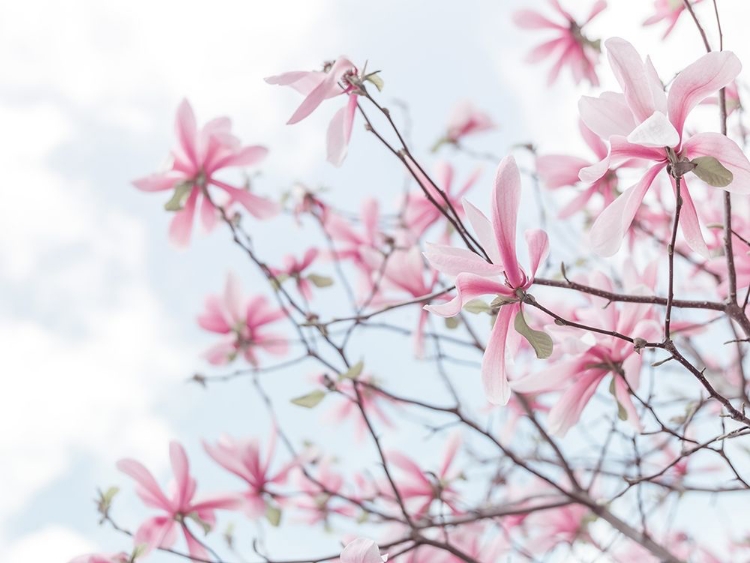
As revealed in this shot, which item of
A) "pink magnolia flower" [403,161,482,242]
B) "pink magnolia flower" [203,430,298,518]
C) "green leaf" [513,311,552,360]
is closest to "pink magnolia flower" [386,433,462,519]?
"pink magnolia flower" [203,430,298,518]

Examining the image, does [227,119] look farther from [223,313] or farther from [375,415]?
[375,415]

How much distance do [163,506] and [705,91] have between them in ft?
4.30


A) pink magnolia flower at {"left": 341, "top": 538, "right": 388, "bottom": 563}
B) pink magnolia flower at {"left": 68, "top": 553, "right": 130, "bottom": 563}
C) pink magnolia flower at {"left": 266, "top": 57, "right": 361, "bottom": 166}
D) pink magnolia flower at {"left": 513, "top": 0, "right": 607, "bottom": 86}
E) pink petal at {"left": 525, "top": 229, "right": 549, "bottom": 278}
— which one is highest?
pink magnolia flower at {"left": 513, "top": 0, "right": 607, "bottom": 86}

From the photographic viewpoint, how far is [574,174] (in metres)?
1.41

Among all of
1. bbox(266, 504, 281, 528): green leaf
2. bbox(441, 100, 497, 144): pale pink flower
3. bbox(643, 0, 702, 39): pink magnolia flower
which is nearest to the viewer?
bbox(643, 0, 702, 39): pink magnolia flower

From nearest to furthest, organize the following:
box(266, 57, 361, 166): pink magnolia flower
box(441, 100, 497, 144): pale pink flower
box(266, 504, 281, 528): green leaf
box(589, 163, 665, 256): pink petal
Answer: box(589, 163, 665, 256): pink petal
box(266, 57, 361, 166): pink magnolia flower
box(266, 504, 281, 528): green leaf
box(441, 100, 497, 144): pale pink flower

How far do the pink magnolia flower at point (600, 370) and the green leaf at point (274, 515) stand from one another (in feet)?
2.69

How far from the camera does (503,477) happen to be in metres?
2.37

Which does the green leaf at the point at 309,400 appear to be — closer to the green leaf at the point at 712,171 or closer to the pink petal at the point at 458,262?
Result: the pink petal at the point at 458,262

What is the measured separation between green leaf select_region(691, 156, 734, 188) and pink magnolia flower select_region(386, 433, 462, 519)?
1.11 m

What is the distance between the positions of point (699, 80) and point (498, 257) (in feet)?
1.02

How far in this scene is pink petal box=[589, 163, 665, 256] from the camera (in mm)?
868

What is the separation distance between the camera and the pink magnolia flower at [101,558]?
132 centimetres

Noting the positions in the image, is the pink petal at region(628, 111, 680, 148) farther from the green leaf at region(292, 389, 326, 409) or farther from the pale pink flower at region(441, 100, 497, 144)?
the pale pink flower at region(441, 100, 497, 144)
